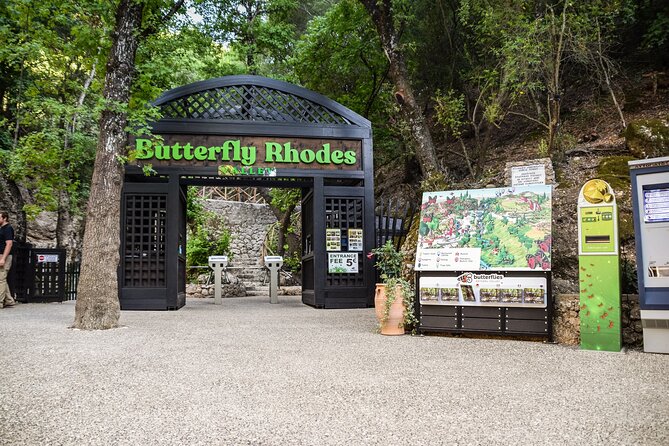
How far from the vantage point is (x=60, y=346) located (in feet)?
19.2

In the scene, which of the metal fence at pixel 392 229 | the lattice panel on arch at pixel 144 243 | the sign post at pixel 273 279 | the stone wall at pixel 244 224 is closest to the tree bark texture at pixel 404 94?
the metal fence at pixel 392 229

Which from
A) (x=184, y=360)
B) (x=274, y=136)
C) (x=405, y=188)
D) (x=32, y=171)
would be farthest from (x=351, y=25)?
(x=184, y=360)

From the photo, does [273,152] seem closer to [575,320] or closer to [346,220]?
[346,220]

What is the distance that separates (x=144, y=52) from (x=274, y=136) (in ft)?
9.55

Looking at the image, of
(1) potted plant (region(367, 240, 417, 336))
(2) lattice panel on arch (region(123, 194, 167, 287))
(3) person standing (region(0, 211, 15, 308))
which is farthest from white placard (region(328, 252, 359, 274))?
(3) person standing (region(0, 211, 15, 308))

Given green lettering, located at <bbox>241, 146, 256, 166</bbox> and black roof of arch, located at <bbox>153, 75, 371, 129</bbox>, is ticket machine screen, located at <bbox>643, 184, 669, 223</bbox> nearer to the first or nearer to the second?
black roof of arch, located at <bbox>153, 75, 371, 129</bbox>

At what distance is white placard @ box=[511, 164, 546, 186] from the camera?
7023 mm

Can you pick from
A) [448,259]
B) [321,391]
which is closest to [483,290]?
[448,259]

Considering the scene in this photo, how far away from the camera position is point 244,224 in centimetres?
2269

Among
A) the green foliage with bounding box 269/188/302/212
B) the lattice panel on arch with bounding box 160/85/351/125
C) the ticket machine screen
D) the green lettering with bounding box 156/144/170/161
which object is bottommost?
the ticket machine screen

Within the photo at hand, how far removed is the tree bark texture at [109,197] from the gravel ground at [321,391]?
0.70 meters

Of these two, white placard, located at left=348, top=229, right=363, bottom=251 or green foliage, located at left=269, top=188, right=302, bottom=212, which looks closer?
white placard, located at left=348, top=229, right=363, bottom=251

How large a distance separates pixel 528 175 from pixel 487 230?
0.97 meters

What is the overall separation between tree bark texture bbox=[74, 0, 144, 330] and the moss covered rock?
912 centimetres
